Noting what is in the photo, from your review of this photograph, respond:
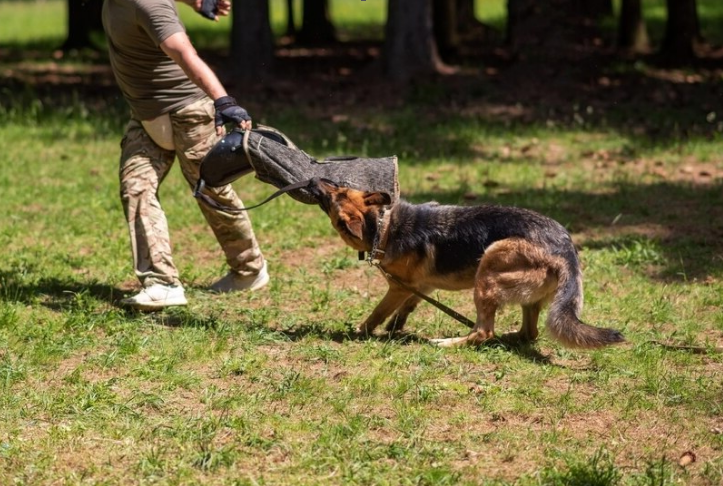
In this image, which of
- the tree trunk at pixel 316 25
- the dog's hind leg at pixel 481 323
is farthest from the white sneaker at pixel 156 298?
the tree trunk at pixel 316 25

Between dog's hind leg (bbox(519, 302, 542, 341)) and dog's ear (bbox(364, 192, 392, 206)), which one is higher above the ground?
dog's ear (bbox(364, 192, 392, 206))

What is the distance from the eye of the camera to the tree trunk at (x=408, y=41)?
15.4m

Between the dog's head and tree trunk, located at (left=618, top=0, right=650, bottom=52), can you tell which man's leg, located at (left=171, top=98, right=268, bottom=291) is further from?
tree trunk, located at (left=618, top=0, right=650, bottom=52)

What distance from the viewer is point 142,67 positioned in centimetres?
699

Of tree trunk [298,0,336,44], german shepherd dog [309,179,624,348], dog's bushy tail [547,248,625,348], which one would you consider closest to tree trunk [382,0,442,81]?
tree trunk [298,0,336,44]

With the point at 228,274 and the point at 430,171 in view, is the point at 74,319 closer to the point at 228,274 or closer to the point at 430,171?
the point at 228,274

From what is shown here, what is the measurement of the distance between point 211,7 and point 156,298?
2.03 m

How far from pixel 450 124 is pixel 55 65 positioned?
9050mm

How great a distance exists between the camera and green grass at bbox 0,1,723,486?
16.1 ft

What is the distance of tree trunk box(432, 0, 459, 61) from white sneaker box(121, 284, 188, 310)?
1145cm

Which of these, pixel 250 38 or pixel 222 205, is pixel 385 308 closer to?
pixel 222 205

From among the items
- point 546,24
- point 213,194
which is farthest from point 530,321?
point 546,24

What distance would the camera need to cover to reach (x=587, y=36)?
17.1 m

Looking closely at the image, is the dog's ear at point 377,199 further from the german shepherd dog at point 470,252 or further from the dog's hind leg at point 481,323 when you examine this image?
the dog's hind leg at point 481,323
